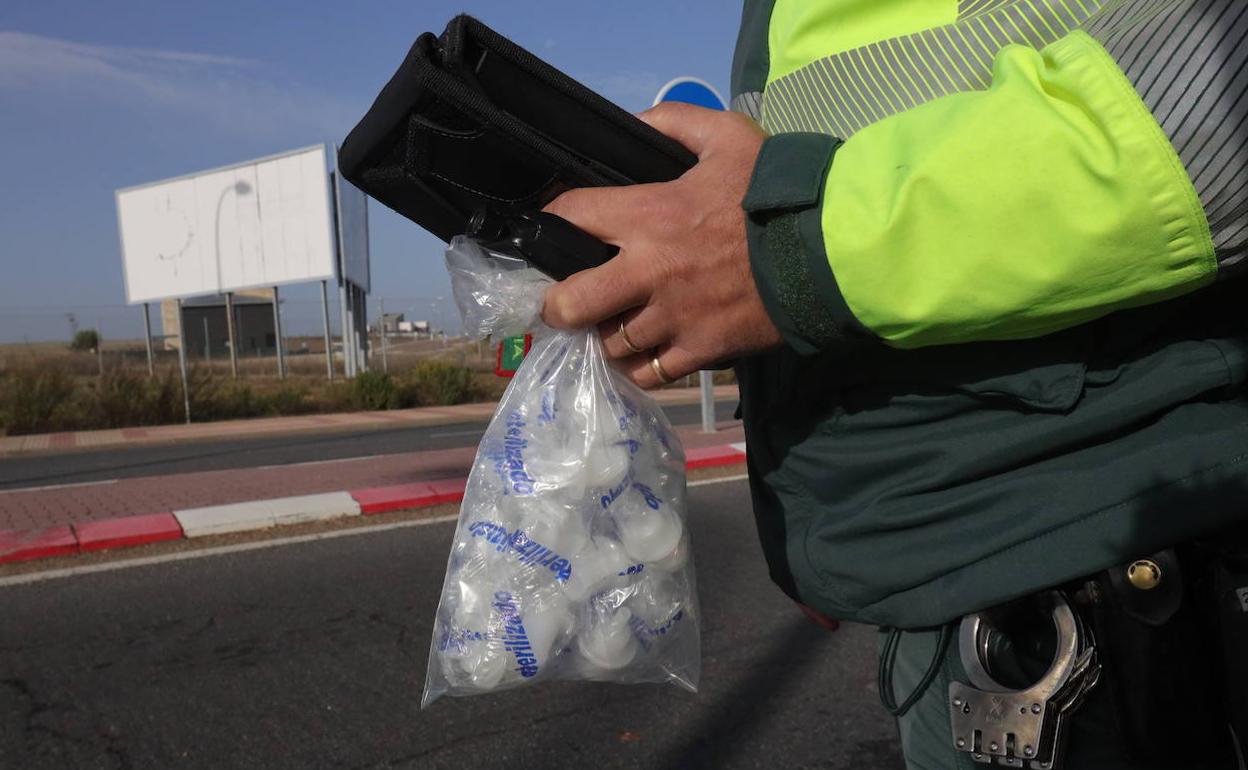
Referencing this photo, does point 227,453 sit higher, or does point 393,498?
point 393,498

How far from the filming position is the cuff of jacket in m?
0.92

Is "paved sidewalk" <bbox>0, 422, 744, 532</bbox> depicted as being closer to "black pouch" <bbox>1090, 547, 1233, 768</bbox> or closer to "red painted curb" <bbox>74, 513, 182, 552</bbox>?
"red painted curb" <bbox>74, 513, 182, 552</bbox>

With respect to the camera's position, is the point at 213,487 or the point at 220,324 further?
the point at 220,324

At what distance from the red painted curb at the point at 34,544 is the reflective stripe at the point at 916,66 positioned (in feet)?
19.0

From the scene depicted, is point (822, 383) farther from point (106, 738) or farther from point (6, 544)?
point (6, 544)

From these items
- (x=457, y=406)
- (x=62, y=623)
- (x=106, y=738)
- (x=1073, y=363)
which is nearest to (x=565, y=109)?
(x=1073, y=363)

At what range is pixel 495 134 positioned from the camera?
108 centimetres

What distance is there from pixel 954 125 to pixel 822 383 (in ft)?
1.16

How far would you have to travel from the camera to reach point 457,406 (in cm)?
1945

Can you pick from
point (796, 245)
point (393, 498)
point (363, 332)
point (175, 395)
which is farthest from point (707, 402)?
point (363, 332)

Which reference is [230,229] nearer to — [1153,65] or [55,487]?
[55,487]

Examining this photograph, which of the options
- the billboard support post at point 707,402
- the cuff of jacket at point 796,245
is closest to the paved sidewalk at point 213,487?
the billboard support post at point 707,402

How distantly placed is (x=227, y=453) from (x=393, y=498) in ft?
19.3

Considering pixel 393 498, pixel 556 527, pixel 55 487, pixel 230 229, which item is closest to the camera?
pixel 556 527
